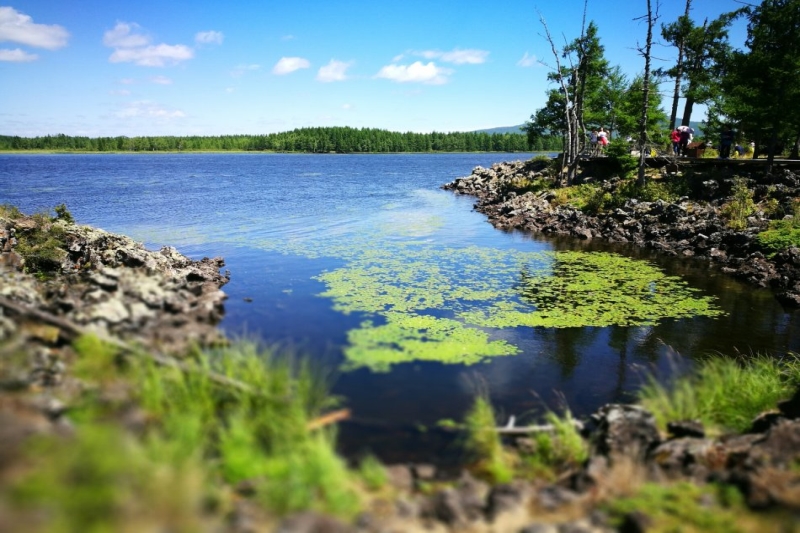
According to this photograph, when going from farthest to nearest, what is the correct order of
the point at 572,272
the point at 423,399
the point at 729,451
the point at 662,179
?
the point at 662,179 → the point at 572,272 → the point at 423,399 → the point at 729,451

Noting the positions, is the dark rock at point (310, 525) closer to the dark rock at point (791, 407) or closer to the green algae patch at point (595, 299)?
the dark rock at point (791, 407)

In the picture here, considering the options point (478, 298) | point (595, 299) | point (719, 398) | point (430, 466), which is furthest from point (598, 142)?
point (430, 466)

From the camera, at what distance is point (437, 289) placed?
20516 millimetres

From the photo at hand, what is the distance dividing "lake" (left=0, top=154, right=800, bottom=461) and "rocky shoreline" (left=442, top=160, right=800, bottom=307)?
136cm

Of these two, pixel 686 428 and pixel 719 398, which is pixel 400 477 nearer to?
pixel 686 428

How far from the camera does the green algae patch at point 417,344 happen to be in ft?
44.7

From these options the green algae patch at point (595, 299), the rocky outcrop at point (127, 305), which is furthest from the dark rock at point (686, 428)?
the rocky outcrop at point (127, 305)

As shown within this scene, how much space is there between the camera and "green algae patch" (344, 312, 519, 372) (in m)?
13.6

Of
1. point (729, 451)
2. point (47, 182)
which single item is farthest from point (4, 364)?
point (47, 182)

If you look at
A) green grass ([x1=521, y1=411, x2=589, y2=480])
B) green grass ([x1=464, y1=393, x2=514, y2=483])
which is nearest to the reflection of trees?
green grass ([x1=521, y1=411, x2=589, y2=480])

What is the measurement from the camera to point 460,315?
17391mm

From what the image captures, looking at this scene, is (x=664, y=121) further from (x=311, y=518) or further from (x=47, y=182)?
(x=47, y=182)

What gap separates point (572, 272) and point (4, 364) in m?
21.8

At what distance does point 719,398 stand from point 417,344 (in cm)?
737
